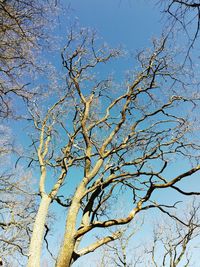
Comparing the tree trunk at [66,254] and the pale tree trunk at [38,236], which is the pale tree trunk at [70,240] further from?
the pale tree trunk at [38,236]

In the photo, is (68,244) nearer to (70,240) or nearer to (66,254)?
(70,240)

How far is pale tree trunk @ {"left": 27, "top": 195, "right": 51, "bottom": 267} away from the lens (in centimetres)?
676

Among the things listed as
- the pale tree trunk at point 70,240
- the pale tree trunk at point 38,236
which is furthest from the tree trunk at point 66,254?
the pale tree trunk at point 38,236

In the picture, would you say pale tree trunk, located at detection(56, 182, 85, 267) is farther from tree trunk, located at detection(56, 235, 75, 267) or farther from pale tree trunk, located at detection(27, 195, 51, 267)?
pale tree trunk, located at detection(27, 195, 51, 267)

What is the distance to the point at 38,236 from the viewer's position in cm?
730

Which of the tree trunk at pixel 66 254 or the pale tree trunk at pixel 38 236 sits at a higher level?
the pale tree trunk at pixel 38 236

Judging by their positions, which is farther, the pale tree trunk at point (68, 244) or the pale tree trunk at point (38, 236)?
the pale tree trunk at point (38, 236)

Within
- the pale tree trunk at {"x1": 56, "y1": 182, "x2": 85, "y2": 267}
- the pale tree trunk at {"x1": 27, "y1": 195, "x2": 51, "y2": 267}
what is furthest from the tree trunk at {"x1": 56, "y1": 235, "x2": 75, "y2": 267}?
the pale tree trunk at {"x1": 27, "y1": 195, "x2": 51, "y2": 267}

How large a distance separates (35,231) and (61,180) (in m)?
1.98

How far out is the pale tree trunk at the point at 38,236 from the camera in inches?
266

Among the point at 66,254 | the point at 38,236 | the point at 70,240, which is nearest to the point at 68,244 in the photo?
the point at 70,240

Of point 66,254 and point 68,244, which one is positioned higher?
point 68,244

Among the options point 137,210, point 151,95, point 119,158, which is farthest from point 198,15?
point 151,95

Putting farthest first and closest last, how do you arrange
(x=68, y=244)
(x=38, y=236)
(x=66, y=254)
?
(x=38, y=236) < (x=68, y=244) < (x=66, y=254)
